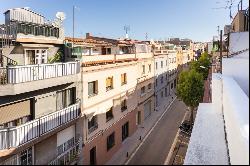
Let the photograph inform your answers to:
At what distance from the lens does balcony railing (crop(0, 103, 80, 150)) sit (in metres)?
13.0

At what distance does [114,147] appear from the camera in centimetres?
2389

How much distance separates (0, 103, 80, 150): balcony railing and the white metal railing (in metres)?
1.54

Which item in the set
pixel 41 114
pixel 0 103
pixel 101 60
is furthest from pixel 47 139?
pixel 101 60

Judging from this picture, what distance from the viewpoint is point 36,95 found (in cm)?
1544

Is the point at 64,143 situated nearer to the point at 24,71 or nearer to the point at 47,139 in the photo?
the point at 47,139

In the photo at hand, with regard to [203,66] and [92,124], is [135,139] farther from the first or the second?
[203,66]

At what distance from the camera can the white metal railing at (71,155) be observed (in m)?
14.2

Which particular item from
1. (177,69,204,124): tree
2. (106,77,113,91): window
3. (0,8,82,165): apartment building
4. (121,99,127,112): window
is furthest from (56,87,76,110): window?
(177,69,204,124): tree

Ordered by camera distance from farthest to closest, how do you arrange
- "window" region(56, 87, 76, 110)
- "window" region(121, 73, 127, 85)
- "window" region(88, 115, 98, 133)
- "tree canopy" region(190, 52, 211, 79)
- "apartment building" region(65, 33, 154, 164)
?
1. "tree canopy" region(190, 52, 211, 79)
2. "window" region(121, 73, 127, 85)
3. "window" region(88, 115, 98, 133)
4. "apartment building" region(65, 33, 154, 164)
5. "window" region(56, 87, 76, 110)

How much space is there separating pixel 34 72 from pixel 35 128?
9.14ft

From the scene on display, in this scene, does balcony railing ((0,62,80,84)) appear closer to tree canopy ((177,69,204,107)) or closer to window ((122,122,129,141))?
window ((122,122,129,141))

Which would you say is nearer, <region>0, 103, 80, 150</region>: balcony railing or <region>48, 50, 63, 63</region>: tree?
<region>0, 103, 80, 150</region>: balcony railing

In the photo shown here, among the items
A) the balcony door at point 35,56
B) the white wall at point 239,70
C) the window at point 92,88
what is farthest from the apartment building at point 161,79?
the white wall at point 239,70

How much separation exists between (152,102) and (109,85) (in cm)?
1515
